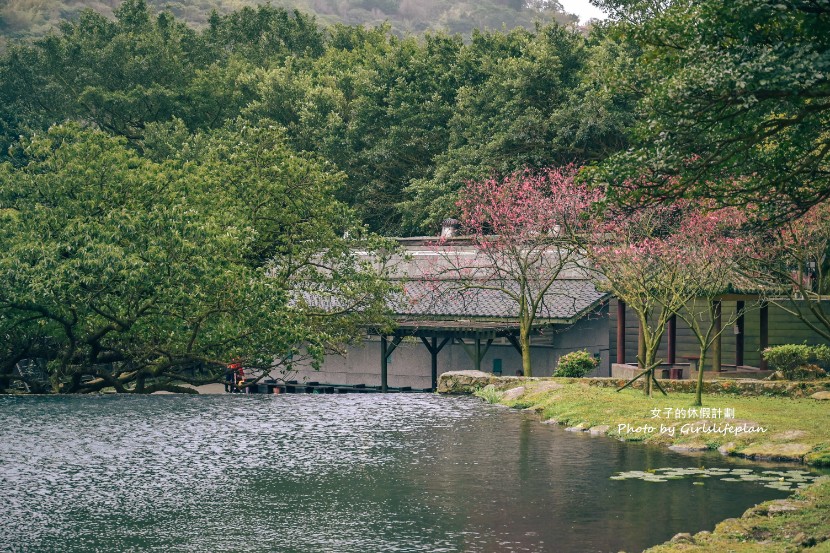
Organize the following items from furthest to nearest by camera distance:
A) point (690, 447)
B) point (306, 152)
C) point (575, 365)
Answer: point (306, 152)
point (575, 365)
point (690, 447)

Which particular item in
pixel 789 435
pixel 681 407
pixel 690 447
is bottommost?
pixel 690 447

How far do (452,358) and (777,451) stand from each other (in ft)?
65.8

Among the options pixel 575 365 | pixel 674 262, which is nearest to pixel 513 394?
pixel 575 365

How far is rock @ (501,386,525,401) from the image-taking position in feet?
84.4

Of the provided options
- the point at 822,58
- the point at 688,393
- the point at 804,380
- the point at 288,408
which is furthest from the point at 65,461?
the point at 804,380

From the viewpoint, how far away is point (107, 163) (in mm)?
27688

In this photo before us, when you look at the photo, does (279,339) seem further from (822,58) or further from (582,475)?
(822,58)

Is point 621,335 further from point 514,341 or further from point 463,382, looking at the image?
point 463,382

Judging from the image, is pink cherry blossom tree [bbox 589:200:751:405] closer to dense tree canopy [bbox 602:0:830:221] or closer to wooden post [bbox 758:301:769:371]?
wooden post [bbox 758:301:769:371]

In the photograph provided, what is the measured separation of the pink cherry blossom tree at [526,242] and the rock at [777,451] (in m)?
12.9

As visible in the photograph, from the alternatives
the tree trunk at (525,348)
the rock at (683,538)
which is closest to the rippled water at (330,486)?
the rock at (683,538)

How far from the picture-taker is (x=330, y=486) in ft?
50.9

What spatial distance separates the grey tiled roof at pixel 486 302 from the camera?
34.0 m

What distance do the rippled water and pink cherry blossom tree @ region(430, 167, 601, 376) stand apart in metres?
9.19
